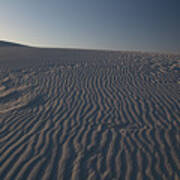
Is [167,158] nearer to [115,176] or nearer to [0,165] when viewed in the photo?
[115,176]

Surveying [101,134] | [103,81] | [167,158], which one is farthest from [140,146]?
[103,81]

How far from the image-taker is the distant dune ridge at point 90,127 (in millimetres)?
3471

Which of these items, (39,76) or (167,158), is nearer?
(167,158)

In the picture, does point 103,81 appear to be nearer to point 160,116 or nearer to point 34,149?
point 160,116

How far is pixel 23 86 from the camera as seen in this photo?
26.2ft

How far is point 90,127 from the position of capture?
15.9 ft

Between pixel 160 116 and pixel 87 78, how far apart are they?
4538mm

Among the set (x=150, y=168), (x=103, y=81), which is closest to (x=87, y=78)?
(x=103, y=81)

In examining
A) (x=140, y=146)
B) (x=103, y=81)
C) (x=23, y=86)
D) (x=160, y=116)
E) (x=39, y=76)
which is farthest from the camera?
(x=39, y=76)

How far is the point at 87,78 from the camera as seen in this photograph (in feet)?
29.5

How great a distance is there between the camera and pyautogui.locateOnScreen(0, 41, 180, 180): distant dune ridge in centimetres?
347

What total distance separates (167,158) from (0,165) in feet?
11.4

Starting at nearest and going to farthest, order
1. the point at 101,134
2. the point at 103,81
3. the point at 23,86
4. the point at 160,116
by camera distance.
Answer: the point at 101,134 → the point at 160,116 → the point at 23,86 → the point at 103,81

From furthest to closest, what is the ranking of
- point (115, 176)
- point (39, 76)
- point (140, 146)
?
point (39, 76) < point (140, 146) < point (115, 176)
